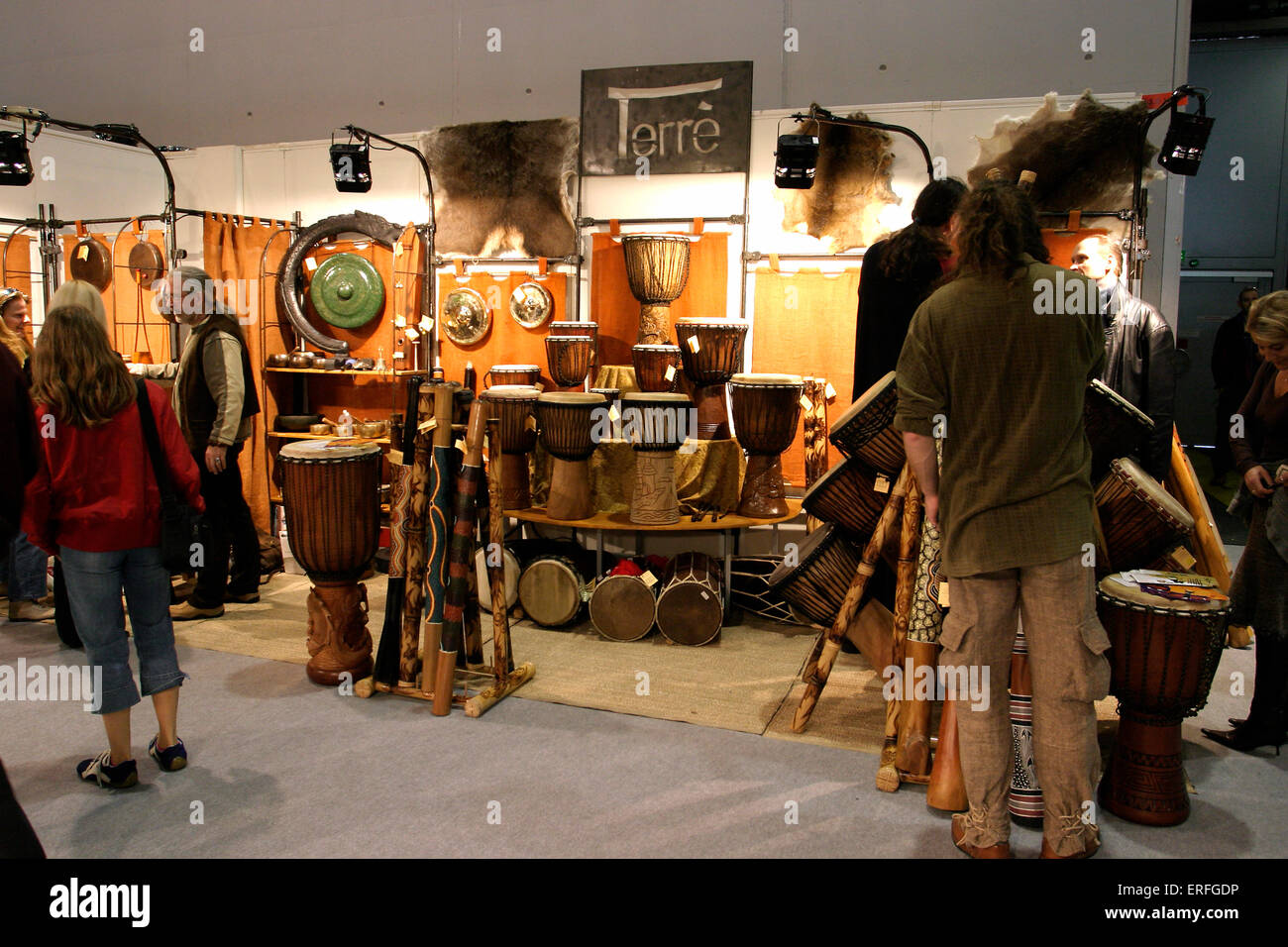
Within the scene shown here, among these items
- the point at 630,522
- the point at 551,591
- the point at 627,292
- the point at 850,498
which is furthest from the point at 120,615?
the point at 627,292

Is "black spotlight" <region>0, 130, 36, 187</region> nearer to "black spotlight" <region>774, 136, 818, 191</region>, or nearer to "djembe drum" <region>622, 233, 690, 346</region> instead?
"djembe drum" <region>622, 233, 690, 346</region>

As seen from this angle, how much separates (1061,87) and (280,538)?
19.1ft

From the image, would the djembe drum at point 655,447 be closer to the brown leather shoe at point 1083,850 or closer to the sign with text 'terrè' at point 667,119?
the sign with text 'terrè' at point 667,119

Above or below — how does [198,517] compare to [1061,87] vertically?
below

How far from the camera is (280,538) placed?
239 inches

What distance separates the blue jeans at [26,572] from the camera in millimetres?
4820

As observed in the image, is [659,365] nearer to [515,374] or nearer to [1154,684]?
[515,374]

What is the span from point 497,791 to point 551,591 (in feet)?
5.90

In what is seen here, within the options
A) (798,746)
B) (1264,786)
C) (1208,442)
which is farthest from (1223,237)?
(798,746)

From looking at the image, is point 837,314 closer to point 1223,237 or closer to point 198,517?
point 198,517

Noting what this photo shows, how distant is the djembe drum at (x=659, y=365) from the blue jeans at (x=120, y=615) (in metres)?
2.95

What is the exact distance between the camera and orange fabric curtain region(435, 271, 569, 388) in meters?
6.43

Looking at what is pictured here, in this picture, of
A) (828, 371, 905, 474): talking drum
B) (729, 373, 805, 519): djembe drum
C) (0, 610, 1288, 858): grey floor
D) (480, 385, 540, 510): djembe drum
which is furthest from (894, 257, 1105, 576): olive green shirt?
(480, 385, 540, 510): djembe drum

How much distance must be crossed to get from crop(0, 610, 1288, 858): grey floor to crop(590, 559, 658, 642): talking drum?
0.91 meters
